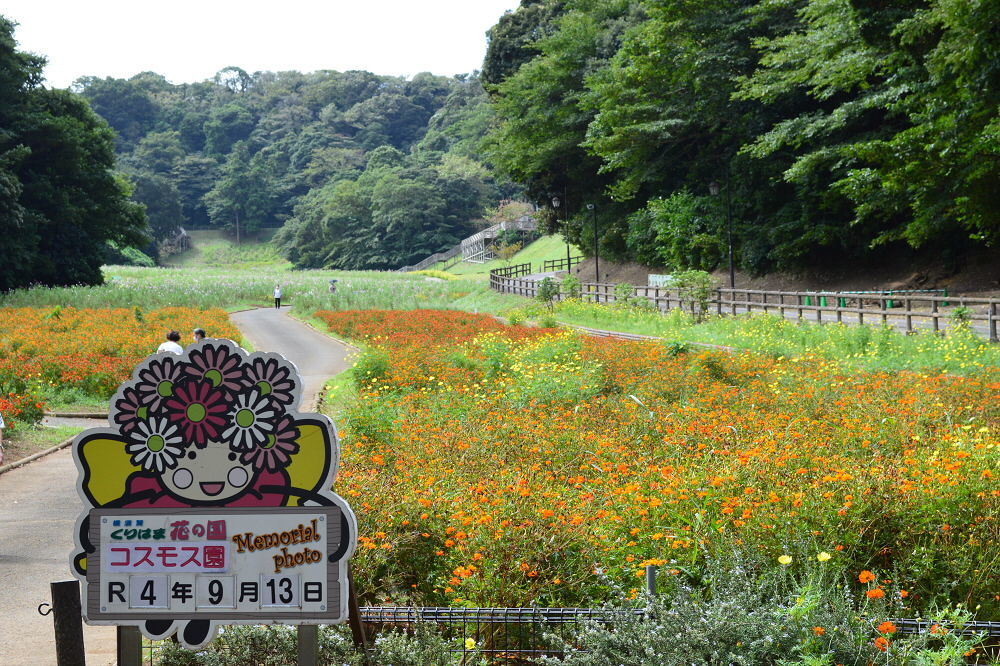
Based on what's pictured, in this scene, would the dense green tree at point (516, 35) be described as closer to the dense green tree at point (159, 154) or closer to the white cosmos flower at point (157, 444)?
the white cosmos flower at point (157, 444)

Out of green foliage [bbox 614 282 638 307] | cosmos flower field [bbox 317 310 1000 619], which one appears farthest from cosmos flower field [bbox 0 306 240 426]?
green foliage [bbox 614 282 638 307]

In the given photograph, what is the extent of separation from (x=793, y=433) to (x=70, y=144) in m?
50.6

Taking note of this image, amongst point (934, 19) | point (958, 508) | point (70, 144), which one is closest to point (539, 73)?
point (70, 144)

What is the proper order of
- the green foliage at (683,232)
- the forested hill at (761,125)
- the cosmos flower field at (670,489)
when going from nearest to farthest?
the cosmos flower field at (670,489)
the forested hill at (761,125)
the green foliage at (683,232)

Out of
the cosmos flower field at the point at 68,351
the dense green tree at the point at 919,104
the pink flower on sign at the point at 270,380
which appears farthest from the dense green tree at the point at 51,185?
the pink flower on sign at the point at 270,380

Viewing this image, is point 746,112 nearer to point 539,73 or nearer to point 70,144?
point 539,73

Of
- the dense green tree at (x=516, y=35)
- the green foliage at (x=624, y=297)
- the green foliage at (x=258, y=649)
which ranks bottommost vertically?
the green foliage at (x=258, y=649)

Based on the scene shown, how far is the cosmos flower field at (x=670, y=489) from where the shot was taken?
563cm

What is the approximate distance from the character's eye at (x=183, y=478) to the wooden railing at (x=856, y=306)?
18284 mm

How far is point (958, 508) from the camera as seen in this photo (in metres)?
6.04

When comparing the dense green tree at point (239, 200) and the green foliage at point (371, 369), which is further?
the dense green tree at point (239, 200)

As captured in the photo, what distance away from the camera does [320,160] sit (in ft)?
478

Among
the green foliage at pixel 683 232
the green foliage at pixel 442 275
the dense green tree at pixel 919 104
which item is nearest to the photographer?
the dense green tree at pixel 919 104

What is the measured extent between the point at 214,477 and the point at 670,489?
3.45 meters
